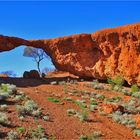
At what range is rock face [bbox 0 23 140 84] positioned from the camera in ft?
128

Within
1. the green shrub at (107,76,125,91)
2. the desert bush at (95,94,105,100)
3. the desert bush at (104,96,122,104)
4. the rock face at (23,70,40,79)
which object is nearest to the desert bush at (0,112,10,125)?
the desert bush at (104,96,122,104)

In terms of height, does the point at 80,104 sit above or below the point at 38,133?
above

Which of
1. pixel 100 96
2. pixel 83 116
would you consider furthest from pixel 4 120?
pixel 100 96

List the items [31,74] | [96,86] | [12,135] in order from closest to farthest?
[12,135] < [96,86] < [31,74]

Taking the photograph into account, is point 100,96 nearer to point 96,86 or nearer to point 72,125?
point 96,86

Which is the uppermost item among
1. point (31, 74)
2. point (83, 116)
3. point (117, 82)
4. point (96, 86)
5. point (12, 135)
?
point (31, 74)

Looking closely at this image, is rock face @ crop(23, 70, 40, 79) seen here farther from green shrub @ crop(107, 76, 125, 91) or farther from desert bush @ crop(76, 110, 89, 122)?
desert bush @ crop(76, 110, 89, 122)

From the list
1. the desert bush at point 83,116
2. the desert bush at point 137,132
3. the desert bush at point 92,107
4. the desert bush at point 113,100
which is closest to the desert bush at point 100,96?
the desert bush at point 113,100

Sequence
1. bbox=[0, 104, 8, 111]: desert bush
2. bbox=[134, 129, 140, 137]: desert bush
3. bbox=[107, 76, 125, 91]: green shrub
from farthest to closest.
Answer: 1. bbox=[107, 76, 125, 91]: green shrub
2. bbox=[134, 129, 140, 137]: desert bush
3. bbox=[0, 104, 8, 111]: desert bush

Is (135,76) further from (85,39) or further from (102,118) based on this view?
(102,118)

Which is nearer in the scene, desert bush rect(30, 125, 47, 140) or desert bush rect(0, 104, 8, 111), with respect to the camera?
desert bush rect(30, 125, 47, 140)

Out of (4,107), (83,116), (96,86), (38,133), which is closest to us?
(38,133)

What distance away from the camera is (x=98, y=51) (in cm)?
4188

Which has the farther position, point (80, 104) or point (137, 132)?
point (80, 104)
